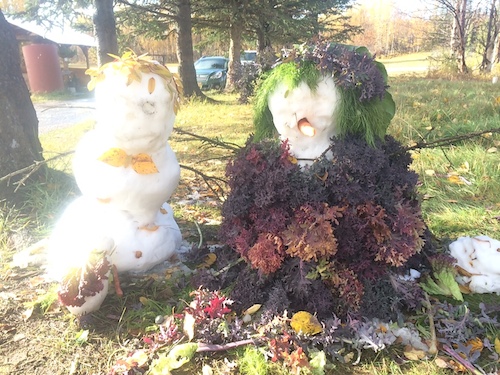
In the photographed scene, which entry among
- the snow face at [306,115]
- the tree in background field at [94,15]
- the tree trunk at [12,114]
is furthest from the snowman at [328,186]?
the tree in background field at [94,15]

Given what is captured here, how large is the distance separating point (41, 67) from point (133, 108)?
56.6ft

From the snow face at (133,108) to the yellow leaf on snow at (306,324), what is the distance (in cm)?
106

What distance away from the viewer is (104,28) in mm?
5520

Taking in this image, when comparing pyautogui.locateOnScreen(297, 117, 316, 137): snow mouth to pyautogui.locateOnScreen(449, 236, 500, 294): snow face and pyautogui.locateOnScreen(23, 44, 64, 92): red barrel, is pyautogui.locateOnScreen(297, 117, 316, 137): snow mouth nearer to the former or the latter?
pyautogui.locateOnScreen(449, 236, 500, 294): snow face

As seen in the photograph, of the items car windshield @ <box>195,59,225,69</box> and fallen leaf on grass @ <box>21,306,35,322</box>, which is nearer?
fallen leaf on grass @ <box>21,306,35,322</box>

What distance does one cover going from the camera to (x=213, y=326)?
5.88 feet

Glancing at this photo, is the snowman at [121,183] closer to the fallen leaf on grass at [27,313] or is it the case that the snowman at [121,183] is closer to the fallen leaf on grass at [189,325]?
the fallen leaf on grass at [27,313]

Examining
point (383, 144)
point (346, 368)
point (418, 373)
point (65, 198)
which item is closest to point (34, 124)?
point (65, 198)

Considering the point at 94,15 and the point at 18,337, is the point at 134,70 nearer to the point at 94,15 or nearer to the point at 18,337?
the point at 18,337

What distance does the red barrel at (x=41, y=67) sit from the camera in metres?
16.6

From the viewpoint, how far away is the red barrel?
1658 centimetres

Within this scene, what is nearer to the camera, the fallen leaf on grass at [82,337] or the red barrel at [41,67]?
the fallen leaf on grass at [82,337]

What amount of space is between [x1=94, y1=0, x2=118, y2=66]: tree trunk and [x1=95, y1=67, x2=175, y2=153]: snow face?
13.1 ft

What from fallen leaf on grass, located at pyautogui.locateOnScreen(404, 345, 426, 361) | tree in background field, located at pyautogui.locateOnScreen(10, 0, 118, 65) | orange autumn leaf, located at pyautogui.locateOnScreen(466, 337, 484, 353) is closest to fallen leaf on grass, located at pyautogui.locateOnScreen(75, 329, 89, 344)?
fallen leaf on grass, located at pyautogui.locateOnScreen(404, 345, 426, 361)
